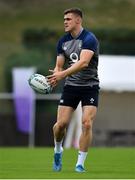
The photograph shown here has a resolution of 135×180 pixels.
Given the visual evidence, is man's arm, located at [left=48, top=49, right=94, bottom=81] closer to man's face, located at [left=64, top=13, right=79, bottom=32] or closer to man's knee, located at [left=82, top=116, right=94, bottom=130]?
man's face, located at [left=64, top=13, right=79, bottom=32]

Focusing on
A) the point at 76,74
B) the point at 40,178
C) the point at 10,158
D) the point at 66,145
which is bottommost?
the point at 66,145

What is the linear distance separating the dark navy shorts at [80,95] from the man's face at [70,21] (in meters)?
0.92

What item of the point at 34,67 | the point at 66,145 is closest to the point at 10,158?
the point at 66,145

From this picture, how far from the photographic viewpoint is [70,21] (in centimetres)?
1434

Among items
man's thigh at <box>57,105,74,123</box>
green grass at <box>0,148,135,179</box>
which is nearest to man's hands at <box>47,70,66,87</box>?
man's thigh at <box>57,105,74,123</box>

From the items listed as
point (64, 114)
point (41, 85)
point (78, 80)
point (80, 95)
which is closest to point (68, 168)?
point (64, 114)

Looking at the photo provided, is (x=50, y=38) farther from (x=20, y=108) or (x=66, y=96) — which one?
(x=66, y=96)

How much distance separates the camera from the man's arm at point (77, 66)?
551 inches

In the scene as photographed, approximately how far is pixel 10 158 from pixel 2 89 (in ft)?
63.7

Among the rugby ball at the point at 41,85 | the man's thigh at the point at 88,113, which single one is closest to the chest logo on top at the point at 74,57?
the rugby ball at the point at 41,85

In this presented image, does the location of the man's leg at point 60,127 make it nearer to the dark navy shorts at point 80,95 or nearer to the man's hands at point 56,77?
the dark navy shorts at point 80,95

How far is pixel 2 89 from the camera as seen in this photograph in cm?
3841

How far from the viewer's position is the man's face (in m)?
14.3

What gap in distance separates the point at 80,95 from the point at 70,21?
45.8 inches
